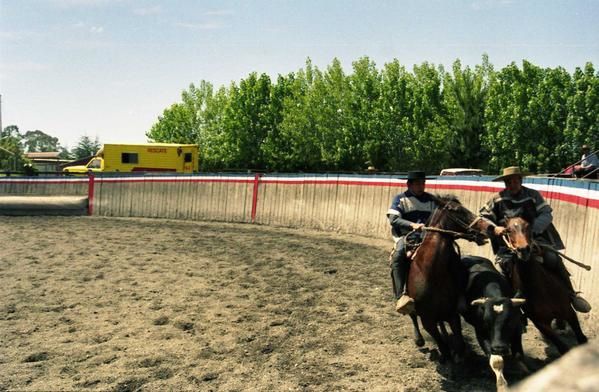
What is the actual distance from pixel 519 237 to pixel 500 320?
2.91 ft

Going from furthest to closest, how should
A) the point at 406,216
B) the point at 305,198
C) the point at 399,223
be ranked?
the point at 305,198
the point at 406,216
the point at 399,223

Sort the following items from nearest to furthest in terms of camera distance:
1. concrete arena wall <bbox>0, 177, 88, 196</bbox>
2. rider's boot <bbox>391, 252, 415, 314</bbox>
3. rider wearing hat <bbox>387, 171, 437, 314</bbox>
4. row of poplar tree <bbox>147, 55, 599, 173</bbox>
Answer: rider's boot <bbox>391, 252, 415, 314</bbox>
rider wearing hat <bbox>387, 171, 437, 314</bbox>
concrete arena wall <bbox>0, 177, 88, 196</bbox>
row of poplar tree <bbox>147, 55, 599, 173</bbox>

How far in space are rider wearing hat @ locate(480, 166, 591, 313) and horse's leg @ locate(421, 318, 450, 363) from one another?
1.10 metres

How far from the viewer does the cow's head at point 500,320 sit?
6265 mm

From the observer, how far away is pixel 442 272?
7039 mm

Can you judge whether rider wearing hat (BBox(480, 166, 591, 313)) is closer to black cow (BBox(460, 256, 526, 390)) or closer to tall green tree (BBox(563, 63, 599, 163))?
black cow (BBox(460, 256, 526, 390))

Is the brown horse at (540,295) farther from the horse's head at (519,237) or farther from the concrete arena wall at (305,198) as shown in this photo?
the concrete arena wall at (305,198)

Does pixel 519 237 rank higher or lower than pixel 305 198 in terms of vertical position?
higher

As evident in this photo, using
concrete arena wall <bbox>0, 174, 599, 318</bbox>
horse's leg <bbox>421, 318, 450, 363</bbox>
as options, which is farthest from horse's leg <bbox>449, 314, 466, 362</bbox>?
concrete arena wall <bbox>0, 174, 599, 318</bbox>

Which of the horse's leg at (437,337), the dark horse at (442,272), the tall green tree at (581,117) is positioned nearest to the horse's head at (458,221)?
→ the dark horse at (442,272)

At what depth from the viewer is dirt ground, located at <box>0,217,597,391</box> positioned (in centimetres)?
714

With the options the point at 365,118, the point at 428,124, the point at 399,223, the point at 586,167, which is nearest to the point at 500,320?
the point at 399,223

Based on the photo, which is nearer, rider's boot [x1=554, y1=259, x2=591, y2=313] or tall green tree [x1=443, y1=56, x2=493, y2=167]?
rider's boot [x1=554, y1=259, x2=591, y2=313]

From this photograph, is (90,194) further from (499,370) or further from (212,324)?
(499,370)
